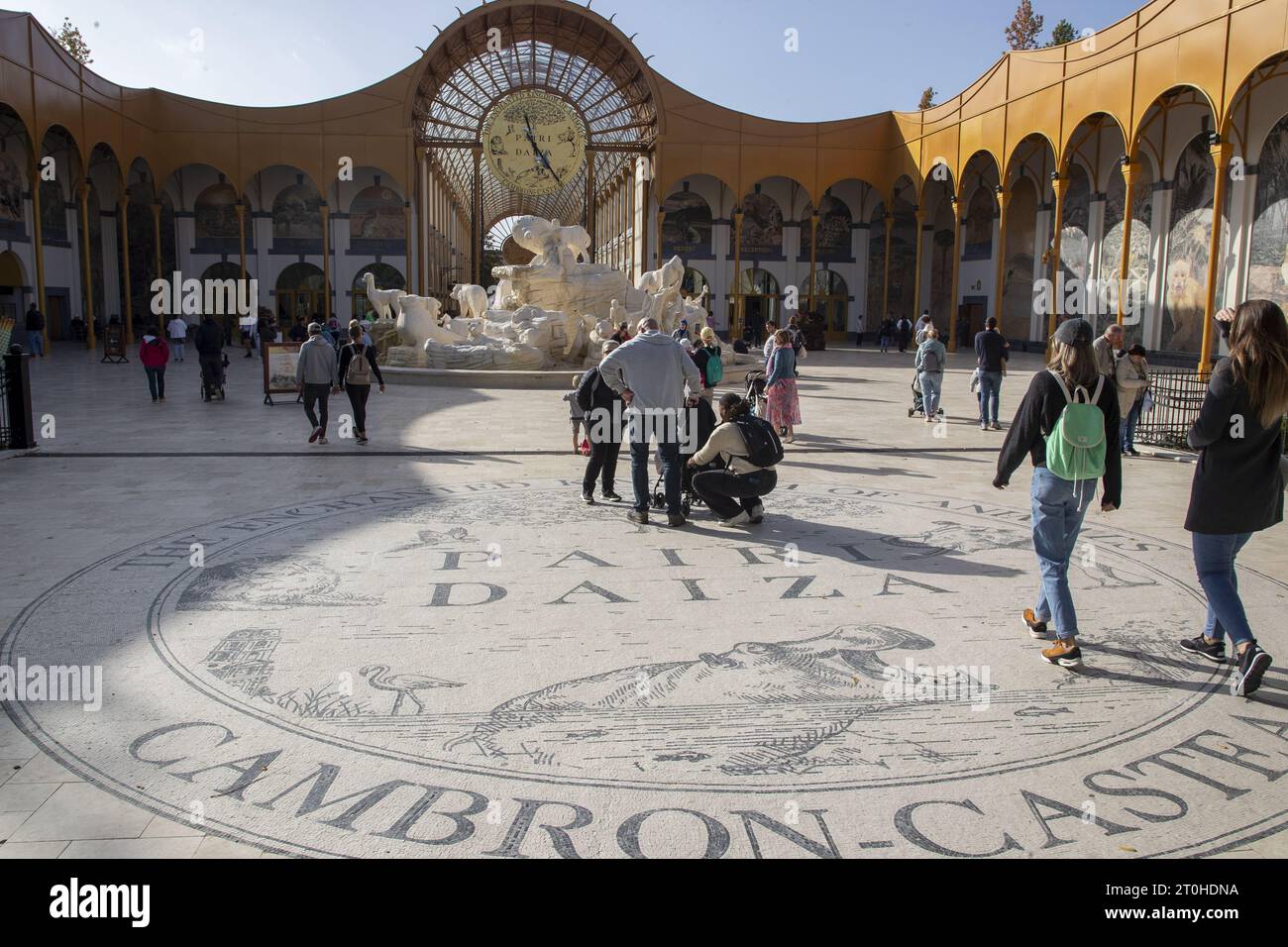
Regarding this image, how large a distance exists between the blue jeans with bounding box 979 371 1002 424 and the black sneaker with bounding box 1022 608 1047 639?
909cm

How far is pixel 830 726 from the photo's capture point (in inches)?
164

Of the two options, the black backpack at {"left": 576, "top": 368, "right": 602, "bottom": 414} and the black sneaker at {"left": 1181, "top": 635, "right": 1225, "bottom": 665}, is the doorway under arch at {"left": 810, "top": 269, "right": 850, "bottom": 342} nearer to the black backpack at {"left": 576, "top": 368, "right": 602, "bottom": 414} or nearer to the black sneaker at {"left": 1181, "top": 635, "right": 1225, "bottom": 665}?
the black backpack at {"left": 576, "top": 368, "right": 602, "bottom": 414}

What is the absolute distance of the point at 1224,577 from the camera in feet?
15.0

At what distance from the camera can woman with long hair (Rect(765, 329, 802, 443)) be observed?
12.1 metres

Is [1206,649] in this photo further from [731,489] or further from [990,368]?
[990,368]

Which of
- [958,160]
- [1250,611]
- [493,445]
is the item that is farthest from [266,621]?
[958,160]

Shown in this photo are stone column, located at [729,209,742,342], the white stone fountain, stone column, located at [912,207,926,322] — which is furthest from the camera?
stone column, located at [729,209,742,342]

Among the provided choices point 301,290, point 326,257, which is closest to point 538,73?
point 301,290

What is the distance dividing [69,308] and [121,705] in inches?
1416

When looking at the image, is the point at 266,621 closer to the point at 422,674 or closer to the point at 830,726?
the point at 422,674

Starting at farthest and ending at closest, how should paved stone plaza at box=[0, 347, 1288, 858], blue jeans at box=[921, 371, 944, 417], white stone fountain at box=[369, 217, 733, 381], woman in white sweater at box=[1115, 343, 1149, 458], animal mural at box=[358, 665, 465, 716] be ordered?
white stone fountain at box=[369, 217, 733, 381] → blue jeans at box=[921, 371, 944, 417] → woman in white sweater at box=[1115, 343, 1149, 458] → animal mural at box=[358, 665, 465, 716] → paved stone plaza at box=[0, 347, 1288, 858]

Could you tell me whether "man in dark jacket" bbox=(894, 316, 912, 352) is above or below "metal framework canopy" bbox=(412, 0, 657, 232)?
below

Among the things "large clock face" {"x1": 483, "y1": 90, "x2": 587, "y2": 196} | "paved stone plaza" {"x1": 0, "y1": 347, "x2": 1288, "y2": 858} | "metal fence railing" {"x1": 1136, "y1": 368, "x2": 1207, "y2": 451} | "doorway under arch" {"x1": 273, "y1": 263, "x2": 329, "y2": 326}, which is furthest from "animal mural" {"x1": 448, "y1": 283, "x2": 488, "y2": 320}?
"doorway under arch" {"x1": 273, "y1": 263, "x2": 329, "y2": 326}

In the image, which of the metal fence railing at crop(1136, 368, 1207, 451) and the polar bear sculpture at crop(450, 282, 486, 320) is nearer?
the metal fence railing at crop(1136, 368, 1207, 451)
